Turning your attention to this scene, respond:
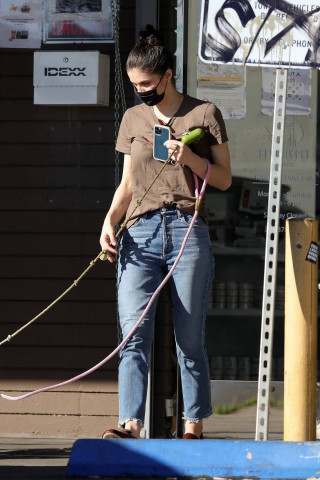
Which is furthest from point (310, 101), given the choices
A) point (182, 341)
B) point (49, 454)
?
point (49, 454)

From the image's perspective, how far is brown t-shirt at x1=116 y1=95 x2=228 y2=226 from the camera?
16.5 feet

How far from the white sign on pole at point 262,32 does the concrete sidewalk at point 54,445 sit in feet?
7.29

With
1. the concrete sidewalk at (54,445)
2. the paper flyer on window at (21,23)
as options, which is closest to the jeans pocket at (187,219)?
the concrete sidewalk at (54,445)

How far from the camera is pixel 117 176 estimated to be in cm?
677

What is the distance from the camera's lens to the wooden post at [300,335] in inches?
197

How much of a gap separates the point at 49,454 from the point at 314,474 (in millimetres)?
2145

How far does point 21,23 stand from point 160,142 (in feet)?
7.43

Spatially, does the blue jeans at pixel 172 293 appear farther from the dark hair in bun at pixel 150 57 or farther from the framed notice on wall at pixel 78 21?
the framed notice on wall at pixel 78 21

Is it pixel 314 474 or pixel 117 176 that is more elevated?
pixel 117 176

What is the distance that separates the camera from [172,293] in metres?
5.09

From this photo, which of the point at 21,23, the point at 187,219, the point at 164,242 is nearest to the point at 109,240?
the point at 164,242

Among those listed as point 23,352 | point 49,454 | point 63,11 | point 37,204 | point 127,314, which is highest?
point 63,11

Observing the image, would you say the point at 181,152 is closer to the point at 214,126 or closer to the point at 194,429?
the point at 214,126

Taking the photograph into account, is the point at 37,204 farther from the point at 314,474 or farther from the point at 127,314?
the point at 314,474
